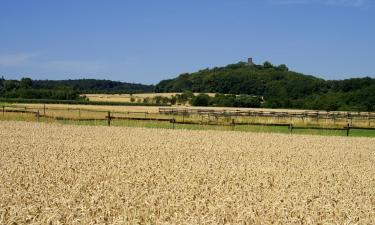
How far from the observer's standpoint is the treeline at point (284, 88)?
10731 centimetres

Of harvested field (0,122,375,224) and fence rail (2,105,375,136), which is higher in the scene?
harvested field (0,122,375,224)

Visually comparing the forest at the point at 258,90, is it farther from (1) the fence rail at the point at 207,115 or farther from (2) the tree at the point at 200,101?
(1) the fence rail at the point at 207,115

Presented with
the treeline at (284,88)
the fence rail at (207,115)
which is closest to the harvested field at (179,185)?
the fence rail at (207,115)

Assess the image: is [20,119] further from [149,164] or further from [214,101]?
[214,101]

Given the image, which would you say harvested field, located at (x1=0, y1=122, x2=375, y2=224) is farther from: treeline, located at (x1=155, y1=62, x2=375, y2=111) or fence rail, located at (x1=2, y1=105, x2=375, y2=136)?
treeline, located at (x1=155, y1=62, x2=375, y2=111)

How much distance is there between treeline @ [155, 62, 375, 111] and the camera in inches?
4225

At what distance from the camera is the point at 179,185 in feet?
43.8

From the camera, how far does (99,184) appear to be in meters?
13.4

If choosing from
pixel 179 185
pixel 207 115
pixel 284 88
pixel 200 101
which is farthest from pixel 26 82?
pixel 179 185

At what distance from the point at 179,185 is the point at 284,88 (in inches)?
5211

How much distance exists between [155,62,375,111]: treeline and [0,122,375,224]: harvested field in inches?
3312

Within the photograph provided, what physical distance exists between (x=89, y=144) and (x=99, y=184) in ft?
42.6

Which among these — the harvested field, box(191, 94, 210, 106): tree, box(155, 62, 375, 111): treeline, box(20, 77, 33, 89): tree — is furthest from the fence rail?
box(20, 77, 33, 89): tree

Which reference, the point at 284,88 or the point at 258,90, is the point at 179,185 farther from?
the point at 258,90
